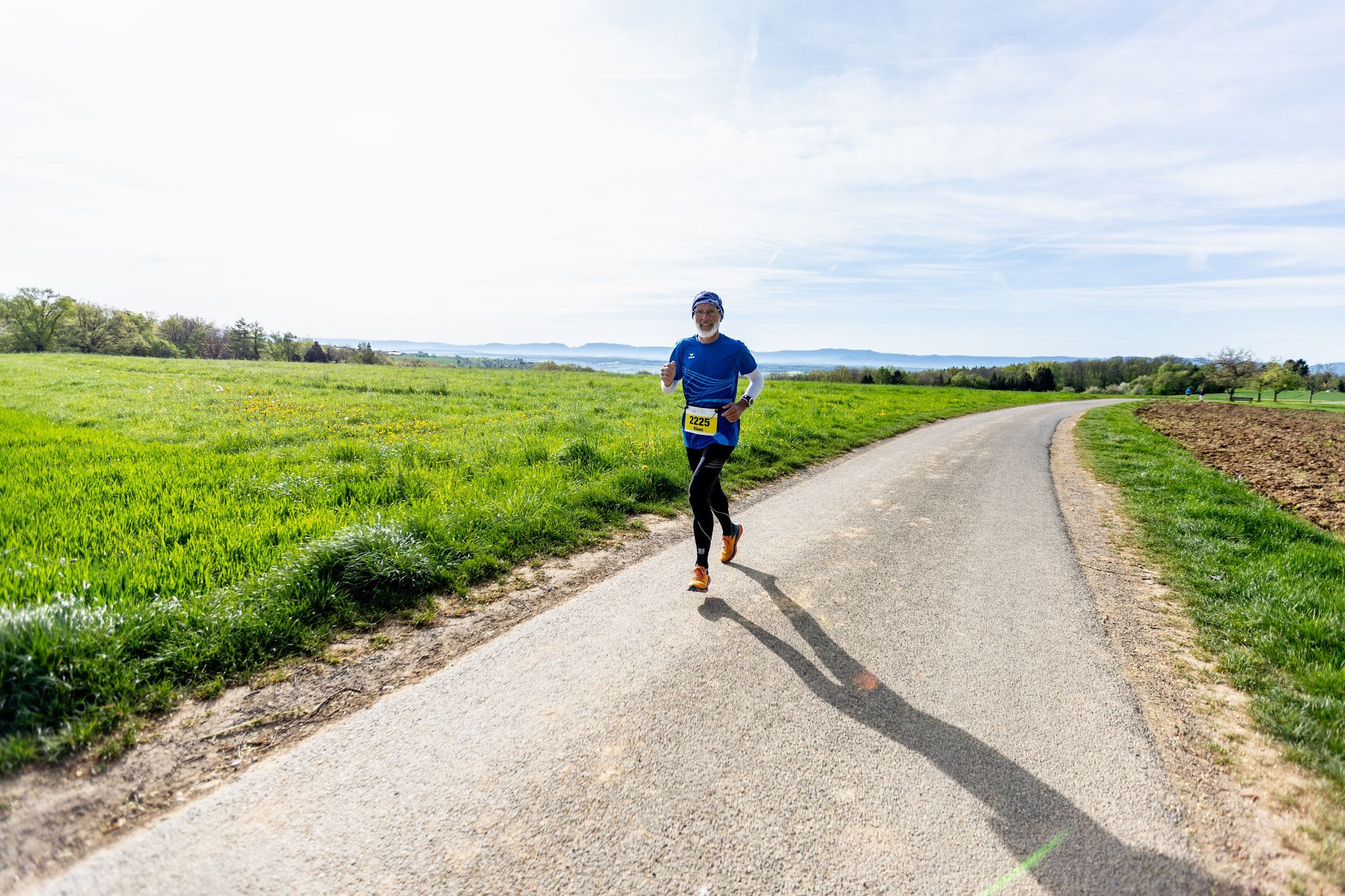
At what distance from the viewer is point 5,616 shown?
3109 mm

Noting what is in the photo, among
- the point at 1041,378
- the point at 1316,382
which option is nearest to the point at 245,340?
the point at 1041,378

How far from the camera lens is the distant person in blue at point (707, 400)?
5199 mm

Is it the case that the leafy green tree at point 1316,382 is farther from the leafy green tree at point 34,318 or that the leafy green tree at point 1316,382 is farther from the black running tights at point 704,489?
the leafy green tree at point 34,318

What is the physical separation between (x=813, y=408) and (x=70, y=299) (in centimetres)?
8728

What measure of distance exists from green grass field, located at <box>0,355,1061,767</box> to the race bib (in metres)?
2.00

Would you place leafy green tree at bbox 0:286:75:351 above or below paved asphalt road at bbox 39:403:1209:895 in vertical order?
above

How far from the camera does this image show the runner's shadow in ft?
7.50

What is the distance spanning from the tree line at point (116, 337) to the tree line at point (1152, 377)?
62.1 meters

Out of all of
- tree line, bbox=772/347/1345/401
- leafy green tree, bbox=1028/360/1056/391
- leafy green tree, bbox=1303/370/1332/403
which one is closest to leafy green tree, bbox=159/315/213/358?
tree line, bbox=772/347/1345/401

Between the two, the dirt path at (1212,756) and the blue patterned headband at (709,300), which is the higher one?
the blue patterned headband at (709,300)

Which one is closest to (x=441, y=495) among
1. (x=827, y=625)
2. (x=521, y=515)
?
(x=521, y=515)

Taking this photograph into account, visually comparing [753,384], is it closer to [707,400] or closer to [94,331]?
[707,400]

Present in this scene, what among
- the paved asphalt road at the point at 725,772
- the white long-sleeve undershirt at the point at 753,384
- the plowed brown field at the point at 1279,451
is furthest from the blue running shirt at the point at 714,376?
the plowed brown field at the point at 1279,451

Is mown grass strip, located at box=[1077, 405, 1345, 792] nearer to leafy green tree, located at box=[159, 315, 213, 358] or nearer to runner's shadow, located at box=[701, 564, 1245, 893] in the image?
runner's shadow, located at box=[701, 564, 1245, 893]
